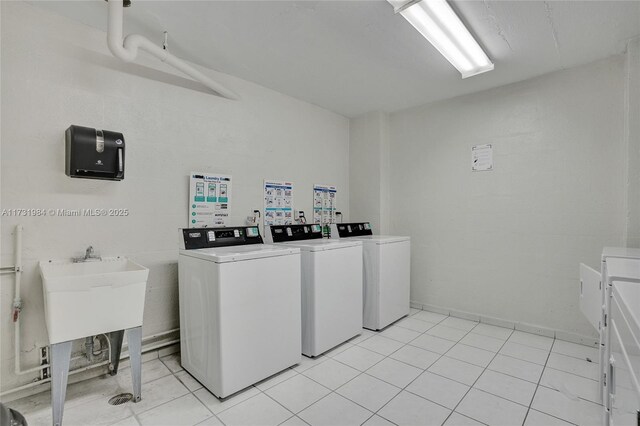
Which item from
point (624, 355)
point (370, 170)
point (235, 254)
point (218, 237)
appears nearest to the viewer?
point (624, 355)

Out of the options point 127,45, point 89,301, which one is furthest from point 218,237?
point 127,45

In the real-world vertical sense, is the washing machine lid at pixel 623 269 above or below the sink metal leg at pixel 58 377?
above

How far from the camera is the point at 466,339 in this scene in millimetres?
2928

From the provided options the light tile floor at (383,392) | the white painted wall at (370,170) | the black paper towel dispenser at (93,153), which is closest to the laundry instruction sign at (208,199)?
the black paper towel dispenser at (93,153)

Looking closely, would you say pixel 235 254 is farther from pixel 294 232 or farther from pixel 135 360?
pixel 294 232

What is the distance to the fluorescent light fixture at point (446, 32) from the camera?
1.91 metres

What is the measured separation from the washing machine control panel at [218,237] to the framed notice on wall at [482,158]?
2518 mm

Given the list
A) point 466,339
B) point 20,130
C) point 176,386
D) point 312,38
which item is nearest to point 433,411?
point 466,339

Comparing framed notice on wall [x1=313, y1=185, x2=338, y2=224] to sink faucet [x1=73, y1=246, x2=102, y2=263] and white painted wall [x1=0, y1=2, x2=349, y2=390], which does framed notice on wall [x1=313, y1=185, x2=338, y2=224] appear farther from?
sink faucet [x1=73, y1=246, x2=102, y2=263]

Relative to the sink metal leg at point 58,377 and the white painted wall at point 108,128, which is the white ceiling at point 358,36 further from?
the sink metal leg at point 58,377

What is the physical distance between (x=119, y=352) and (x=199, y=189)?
4.52ft

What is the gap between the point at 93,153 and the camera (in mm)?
2023

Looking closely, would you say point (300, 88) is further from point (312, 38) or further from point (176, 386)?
point (176, 386)

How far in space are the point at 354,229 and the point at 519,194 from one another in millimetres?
1804
